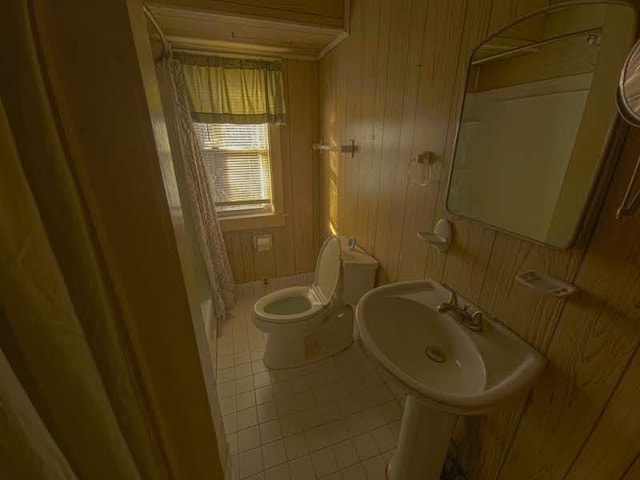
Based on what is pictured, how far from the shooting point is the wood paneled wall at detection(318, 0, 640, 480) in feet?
2.10

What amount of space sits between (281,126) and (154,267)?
1887 millimetres

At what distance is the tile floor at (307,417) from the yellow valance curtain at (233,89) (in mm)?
1734

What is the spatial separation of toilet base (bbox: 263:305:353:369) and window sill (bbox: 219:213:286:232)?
1.02 m

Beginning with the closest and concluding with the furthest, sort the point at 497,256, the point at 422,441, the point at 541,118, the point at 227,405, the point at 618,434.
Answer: the point at 618,434 → the point at 541,118 → the point at 497,256 → the point at 422,441 → the point at 227,405

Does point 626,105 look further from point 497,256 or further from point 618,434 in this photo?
point 618,434

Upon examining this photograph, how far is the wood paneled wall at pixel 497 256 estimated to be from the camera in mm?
639

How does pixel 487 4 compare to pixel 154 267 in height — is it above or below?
above

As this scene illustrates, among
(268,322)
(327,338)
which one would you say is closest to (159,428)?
(268,322)

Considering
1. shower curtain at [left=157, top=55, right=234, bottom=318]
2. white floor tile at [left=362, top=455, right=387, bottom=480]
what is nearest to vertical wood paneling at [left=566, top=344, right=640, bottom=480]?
white floor tile at [left=362, top=455, right=387, bottom=480]

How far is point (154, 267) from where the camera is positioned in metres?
0.69

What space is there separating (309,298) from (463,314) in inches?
44.6

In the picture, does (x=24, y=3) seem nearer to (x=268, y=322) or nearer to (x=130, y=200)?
(x=130, y=200)

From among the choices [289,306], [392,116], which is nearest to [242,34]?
[392,116]

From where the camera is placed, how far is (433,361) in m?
0.97
